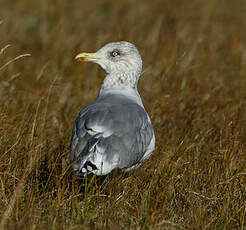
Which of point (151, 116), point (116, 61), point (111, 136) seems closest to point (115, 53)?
point (116, 61)

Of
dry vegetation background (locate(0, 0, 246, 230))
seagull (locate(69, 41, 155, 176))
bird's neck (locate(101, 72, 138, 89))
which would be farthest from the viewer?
bird's neck (locate(101, 72, 138, 89))

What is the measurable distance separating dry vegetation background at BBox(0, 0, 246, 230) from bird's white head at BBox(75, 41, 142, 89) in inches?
13.6

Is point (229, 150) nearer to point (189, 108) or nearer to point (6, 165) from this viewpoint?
point (189, 108)

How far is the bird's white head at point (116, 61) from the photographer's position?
13.8 ft

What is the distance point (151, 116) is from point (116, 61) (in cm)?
67

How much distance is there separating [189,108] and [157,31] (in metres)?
2.20

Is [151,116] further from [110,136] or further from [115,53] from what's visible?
[110,136]

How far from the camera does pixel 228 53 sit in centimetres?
718

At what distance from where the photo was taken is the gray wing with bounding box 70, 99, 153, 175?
3287mm

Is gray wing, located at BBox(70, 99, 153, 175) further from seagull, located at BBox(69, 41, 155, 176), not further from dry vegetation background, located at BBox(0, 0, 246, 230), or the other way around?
dry vegetation background, located at BBox(0, 0, 246, 230)

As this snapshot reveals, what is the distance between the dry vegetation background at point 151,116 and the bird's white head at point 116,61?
0.35 m

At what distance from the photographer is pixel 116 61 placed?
423 cm

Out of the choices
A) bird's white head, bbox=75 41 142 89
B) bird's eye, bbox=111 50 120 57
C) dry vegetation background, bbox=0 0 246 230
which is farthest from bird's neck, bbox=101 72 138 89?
dry vegetation background, bbox=0 0 246 230

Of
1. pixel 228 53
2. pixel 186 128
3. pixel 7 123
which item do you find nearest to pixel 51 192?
pixel 7 123
